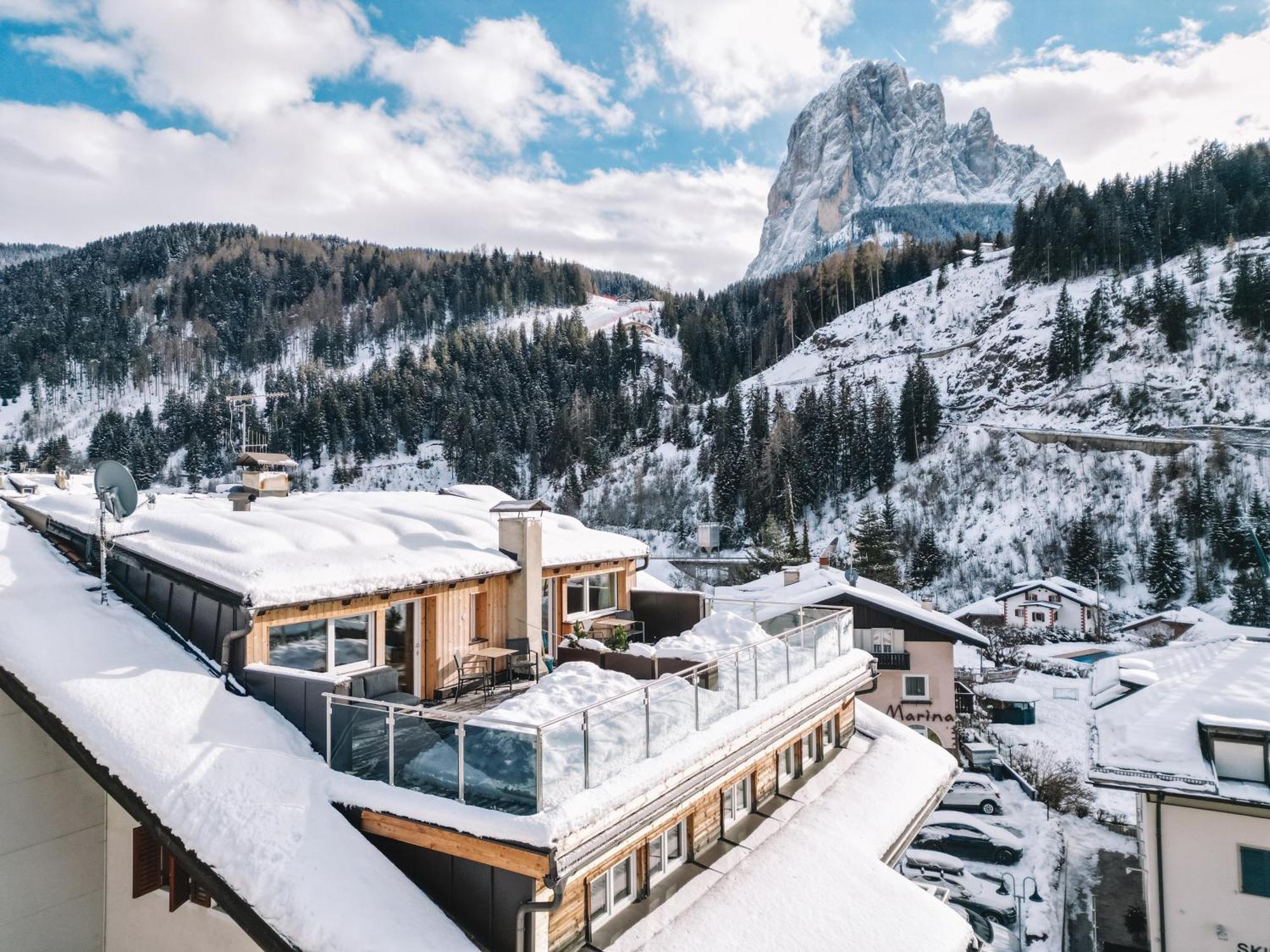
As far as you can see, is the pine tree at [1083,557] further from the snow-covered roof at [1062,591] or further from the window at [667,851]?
the window at [667,851]

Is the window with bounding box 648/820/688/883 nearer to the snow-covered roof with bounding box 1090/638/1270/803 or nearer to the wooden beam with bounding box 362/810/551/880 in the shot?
the wooden beam with bounding box 362/810/551/880

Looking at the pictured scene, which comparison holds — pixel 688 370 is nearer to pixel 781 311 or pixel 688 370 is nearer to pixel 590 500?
pixel 781 311

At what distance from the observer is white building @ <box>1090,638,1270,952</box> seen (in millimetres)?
10781

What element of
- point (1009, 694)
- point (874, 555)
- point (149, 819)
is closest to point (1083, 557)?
point (874, 555)

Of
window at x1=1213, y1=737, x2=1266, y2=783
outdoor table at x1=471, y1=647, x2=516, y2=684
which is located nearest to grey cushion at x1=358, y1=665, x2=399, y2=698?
outdoor table at x1=471, y1=647, x2=516, y2=684

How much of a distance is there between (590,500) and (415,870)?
75.3 meters

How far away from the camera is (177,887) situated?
713cm

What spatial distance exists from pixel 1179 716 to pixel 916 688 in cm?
924

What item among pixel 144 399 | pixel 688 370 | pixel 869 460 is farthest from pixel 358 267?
pixel 869 460

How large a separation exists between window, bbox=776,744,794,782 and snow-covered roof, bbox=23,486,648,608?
4.54 m

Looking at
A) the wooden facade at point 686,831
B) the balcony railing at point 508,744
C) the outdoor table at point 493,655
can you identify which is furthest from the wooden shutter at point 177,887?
the wooden facade at point 686,831

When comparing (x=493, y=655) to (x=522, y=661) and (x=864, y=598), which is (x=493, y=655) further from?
(x=864, y=598)

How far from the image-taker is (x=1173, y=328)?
6419 centimetres

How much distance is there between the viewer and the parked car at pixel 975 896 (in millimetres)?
14781
